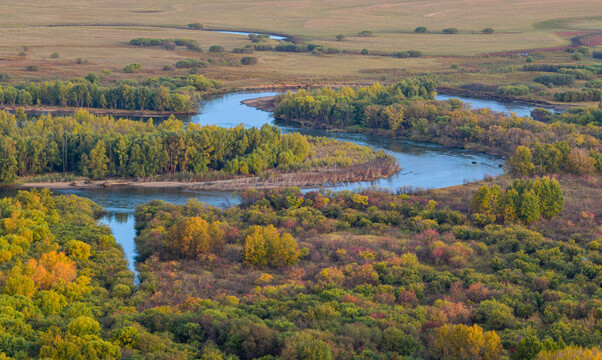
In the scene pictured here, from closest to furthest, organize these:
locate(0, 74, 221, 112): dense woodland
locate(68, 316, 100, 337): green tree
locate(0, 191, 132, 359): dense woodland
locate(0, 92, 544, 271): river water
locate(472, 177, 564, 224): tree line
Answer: locate(0, 191, 132, 359): dense woodland
locate(68, 316, 100, 337): green tree
locate(472, 177, 564, 224): tree line
locate(0, 92, 544, 271): river water
locate(0, 74, 221, 112): dense woodland

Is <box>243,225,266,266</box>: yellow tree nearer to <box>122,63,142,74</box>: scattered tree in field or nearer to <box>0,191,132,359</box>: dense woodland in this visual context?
<box>0,191,132,359</box>: dense woodland

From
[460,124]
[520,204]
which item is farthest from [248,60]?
[520,204]

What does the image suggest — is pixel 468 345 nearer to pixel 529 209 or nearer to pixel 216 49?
pixel 529 209

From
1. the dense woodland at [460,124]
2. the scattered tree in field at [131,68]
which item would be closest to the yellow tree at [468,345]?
the dense woodland at [460,124]

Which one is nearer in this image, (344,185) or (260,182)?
(260,182)

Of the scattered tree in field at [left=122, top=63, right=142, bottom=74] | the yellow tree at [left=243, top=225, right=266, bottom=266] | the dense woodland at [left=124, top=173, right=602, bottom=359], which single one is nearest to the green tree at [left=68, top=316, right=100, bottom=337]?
the dense woodland at [left=124, top=173, right=602, bottom=359]

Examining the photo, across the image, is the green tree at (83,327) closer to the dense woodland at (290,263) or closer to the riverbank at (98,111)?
the dense woodland at (290,263)
